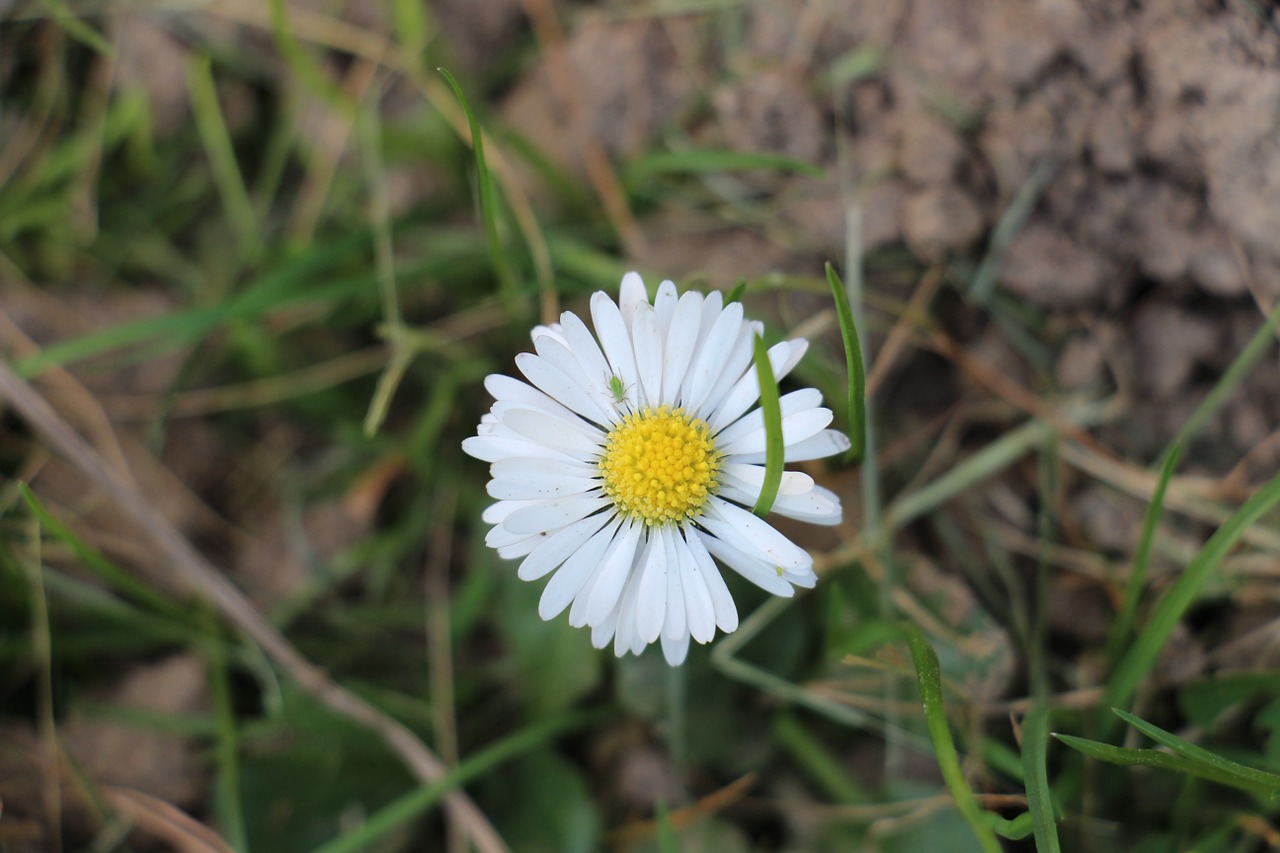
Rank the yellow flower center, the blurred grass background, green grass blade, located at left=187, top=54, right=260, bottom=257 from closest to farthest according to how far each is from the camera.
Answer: the yellow flower center
the blurred grass background
green grass blade, located at left=187, top=54, right=260, bottom=257

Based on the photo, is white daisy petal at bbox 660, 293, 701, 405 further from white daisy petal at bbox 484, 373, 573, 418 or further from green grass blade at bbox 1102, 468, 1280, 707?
green grass blade at bbox 1102, 468, 1280, 707

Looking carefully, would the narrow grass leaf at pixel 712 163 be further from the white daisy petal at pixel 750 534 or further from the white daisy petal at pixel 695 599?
the white daisy petal at pixel 695 599

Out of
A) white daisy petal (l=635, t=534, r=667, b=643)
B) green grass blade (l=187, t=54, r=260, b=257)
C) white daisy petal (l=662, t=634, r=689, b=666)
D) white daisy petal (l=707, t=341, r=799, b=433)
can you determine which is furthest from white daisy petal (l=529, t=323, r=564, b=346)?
green grass blade (l=187, t=54, r=260, b=257)

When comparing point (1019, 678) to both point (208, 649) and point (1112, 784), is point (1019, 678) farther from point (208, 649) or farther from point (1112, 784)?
point (208, 649)

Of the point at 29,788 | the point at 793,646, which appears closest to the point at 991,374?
the point at 793,646

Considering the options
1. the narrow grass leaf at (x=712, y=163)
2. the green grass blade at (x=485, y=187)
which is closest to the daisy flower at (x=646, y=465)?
the green grass blade at (x=485, y=187)
